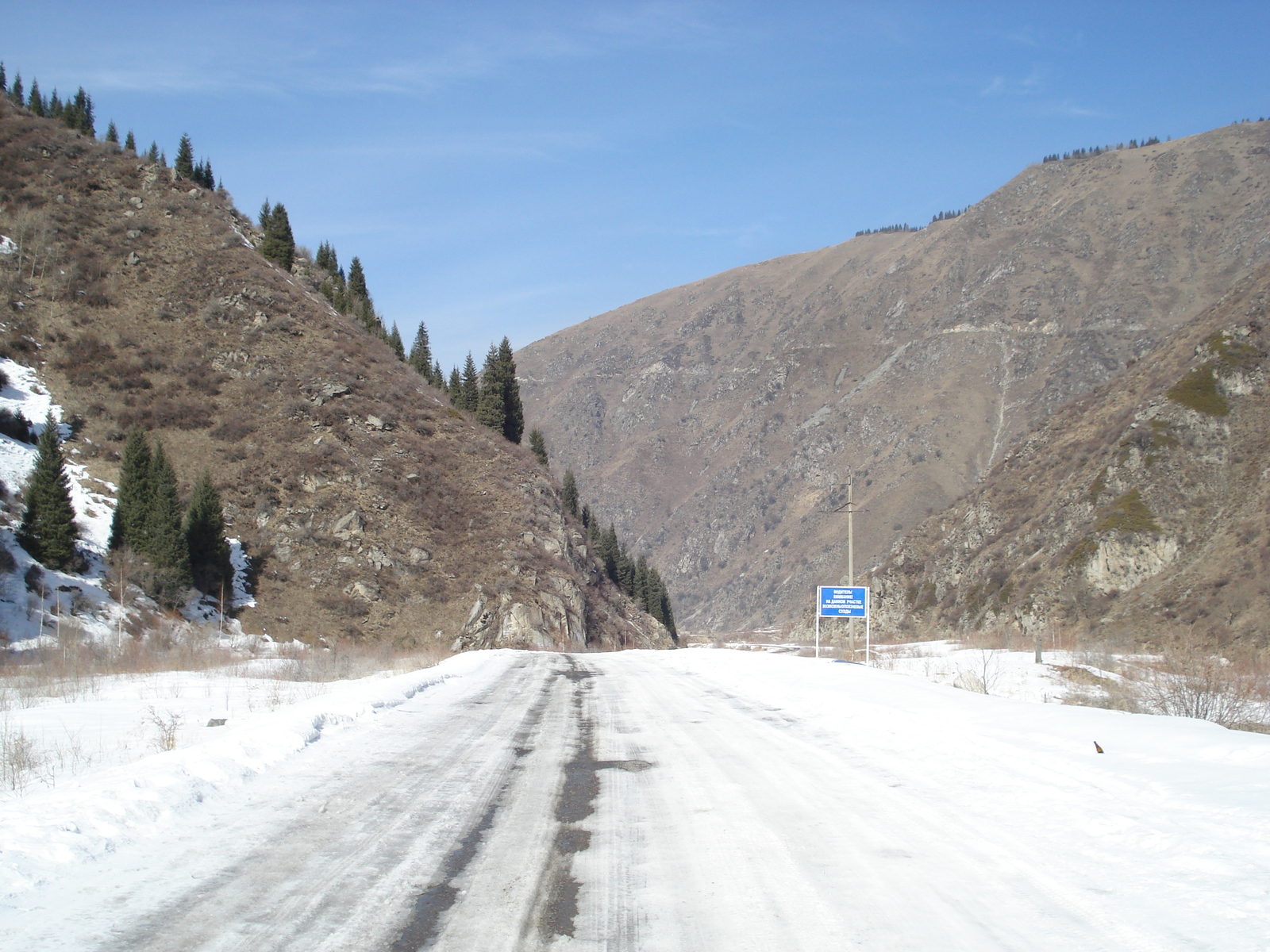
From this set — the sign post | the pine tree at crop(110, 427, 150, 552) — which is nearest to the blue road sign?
the sign post

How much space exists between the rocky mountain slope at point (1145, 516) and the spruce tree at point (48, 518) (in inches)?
1851

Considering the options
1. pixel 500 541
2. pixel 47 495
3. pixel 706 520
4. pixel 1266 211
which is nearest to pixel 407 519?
pixel 500 541

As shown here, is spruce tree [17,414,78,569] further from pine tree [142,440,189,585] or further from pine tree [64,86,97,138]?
pine tree [64,86,97,138]

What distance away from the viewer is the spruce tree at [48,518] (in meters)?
28.7

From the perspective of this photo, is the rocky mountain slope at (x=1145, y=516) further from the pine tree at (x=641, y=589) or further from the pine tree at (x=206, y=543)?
the pine tree at (x=206, y=543)

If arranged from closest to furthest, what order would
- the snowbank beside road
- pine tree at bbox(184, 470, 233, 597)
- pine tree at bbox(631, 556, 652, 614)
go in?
the snowbank beside road → pine tree at bbox(184, 470, 233, 597) → pine tree at bbox(631, 556, 652, 614)

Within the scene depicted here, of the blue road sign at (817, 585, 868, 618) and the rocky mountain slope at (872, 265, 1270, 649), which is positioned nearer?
the blue road sign at (817, 585, 868, 618)

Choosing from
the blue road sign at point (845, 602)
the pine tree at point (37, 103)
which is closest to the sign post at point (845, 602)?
the blue road sign at point (845, 602)

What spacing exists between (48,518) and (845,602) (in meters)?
28.4

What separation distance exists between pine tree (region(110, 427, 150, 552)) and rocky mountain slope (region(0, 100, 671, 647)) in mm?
5430

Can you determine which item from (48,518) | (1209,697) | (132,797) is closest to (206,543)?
(48,518)

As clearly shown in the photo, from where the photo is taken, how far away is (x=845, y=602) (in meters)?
24.4

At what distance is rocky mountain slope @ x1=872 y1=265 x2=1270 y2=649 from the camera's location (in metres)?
41.9

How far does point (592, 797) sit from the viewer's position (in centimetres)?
729
